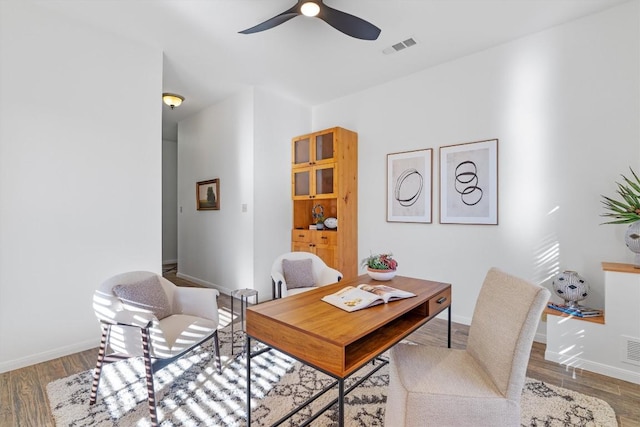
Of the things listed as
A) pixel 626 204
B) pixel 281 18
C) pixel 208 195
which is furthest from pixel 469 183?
pixel 208 195

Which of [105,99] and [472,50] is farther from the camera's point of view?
[472,50]

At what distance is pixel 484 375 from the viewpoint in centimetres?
140

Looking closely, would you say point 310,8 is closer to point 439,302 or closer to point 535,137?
point 439,302

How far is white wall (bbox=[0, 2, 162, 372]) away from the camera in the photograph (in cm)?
235

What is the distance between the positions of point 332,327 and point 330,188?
2.80 meters

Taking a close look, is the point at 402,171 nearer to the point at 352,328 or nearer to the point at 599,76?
the point at 599,76

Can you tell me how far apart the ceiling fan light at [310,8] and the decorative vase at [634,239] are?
282cm

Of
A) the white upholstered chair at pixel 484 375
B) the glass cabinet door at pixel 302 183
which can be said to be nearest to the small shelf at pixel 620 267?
the white upholstered chair at pixel 484 375

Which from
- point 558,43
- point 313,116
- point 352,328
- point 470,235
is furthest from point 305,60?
point 352,328

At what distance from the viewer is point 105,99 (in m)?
2.80

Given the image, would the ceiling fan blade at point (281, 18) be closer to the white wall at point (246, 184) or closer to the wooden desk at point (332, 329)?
the white wall at point (246, 184)

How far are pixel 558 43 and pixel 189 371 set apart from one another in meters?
4.16

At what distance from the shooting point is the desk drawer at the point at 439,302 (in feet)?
6.05

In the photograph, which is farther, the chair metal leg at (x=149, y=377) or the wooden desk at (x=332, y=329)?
the chair metal leg at (x=149, y=377)
